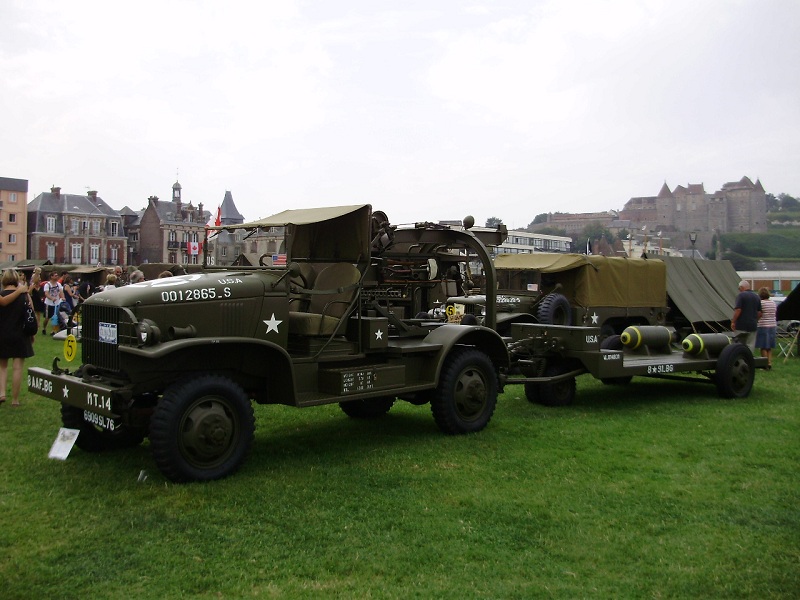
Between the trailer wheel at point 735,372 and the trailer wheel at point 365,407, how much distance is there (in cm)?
474

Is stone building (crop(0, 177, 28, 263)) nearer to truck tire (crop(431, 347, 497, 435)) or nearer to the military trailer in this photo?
the military trailer

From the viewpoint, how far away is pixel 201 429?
19.2 feet

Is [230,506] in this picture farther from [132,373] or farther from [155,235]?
[155,235]

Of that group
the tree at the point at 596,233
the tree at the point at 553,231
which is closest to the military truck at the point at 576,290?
the tree at the point at 596,233

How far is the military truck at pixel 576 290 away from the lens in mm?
15766

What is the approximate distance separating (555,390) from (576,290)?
706 cm

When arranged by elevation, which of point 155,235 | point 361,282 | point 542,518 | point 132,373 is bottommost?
point 542,518

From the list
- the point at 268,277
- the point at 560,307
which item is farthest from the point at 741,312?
the point at 268,277

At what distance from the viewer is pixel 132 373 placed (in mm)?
5969

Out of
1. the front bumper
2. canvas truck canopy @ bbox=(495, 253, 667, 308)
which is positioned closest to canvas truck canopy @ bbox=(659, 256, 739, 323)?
canvas truck canopy @ bbox=(495, 253, 667, 308)

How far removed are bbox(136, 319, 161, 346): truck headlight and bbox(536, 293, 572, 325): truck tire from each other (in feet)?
34.1

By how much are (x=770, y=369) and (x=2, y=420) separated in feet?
40.1

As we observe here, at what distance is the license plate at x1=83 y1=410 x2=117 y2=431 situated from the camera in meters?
5.89

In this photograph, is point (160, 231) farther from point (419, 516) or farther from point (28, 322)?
point (419, 516)
